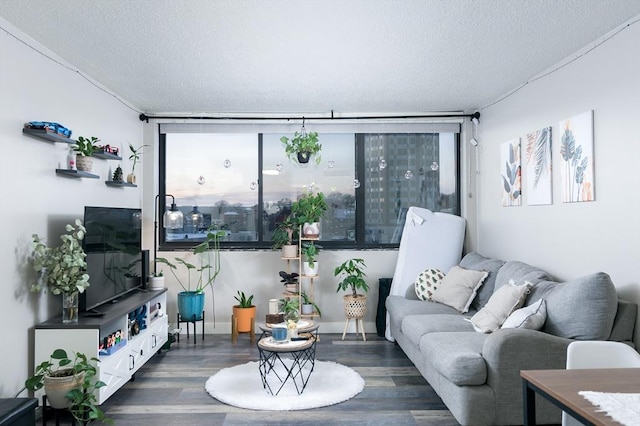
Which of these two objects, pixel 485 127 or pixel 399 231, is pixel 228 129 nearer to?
pixel 399 231

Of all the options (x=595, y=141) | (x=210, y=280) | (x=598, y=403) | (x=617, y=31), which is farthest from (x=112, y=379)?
(x=617, y=31)

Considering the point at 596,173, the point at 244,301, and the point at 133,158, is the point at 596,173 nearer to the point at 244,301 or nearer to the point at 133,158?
the point at 244,301

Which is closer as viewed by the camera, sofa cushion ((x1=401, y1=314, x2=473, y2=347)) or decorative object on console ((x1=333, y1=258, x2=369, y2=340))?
sofa cushion ((x1=401, y1=314, x2=473, y2=347))

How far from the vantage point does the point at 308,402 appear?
129 inches

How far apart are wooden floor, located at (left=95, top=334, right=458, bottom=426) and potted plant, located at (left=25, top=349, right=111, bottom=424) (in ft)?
0.86

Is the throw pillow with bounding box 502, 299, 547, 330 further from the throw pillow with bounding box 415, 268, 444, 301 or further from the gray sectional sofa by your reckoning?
the throw pillow with bounding box 415, 268, 444, 301

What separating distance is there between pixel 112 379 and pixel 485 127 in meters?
4.32

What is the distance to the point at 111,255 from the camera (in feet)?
12.4

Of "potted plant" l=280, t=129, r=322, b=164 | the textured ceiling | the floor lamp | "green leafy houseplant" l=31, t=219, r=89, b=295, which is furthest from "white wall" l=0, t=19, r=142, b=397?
"potted plant" l=280, t=129, r=322, b=164

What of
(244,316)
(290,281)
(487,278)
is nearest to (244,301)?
(244,316)

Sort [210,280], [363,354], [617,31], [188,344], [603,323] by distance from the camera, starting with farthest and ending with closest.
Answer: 1. [210,280]
2. [188,344]
3. [363,354]
4. [617,31]
5. [603,323]

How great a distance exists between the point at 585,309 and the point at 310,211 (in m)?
2.89

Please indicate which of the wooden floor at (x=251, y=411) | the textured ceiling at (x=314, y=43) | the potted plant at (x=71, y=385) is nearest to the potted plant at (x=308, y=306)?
the wooden floor at (x=251, y=411)

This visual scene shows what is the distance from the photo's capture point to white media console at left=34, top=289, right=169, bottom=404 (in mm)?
3045
